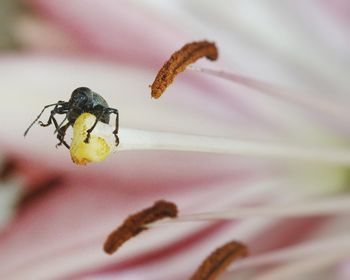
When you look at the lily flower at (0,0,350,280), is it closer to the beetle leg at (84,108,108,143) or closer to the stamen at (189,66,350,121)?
the stamen at (189,66,350,121)

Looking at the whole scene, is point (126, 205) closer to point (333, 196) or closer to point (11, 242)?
point (11, 242)

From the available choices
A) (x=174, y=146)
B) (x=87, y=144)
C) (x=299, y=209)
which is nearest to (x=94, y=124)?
(x=87, y=144)

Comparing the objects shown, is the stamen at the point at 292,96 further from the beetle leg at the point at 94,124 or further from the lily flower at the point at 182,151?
the beetle leg at the point at 94,124

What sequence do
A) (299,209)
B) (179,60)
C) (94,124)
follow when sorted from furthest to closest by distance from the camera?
(299,209)
(179,60)
(94,124)

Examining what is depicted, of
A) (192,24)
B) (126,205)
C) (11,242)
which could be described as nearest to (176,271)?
(126,205)

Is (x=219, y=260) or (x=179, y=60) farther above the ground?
(x=179, y=60)

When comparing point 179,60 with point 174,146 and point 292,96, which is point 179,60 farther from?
point 292,96

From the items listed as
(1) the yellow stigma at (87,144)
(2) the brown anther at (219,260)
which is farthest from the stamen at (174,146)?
(2) the brown anther at (219,260)
